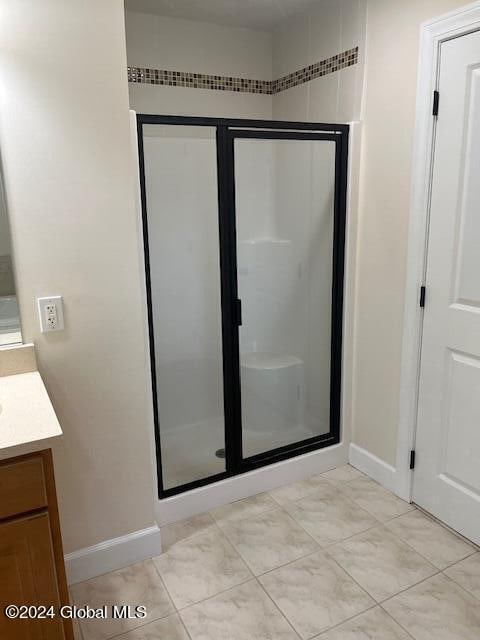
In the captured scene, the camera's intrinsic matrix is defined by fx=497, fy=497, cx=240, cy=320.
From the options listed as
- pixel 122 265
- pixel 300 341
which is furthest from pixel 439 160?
pixel 122 265

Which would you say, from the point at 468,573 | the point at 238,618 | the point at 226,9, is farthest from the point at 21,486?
the point at 226,9

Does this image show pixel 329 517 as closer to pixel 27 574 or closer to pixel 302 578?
pixel 302 578

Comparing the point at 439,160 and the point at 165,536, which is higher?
the point at 439,160

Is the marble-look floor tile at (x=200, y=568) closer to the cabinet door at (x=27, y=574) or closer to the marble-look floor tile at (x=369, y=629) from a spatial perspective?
the marble-look floor tile at (x=369, y=629)

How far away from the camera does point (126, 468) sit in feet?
6.61

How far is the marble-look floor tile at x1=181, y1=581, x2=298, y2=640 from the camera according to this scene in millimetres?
1726

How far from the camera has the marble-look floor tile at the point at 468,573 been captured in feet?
6.28

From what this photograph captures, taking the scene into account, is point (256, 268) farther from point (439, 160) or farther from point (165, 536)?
point (165, 536)

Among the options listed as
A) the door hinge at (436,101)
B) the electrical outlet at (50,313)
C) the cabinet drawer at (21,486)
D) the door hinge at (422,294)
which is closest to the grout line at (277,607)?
the cabinet drawer at (21,486)

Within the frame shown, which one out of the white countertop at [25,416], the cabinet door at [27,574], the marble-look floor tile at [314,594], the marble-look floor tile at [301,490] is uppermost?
the white countertop at [25,416]

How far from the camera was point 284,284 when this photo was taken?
257 cm

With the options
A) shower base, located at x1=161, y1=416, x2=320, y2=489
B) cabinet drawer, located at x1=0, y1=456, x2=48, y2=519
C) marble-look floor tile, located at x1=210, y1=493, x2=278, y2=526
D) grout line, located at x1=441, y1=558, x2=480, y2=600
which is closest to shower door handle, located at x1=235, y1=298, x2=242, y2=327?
shower base, located at x1=161, y1=416, x2=320, y2=489

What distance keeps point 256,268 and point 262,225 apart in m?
0.21

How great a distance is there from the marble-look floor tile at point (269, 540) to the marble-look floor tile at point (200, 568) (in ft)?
Result: 0.15
